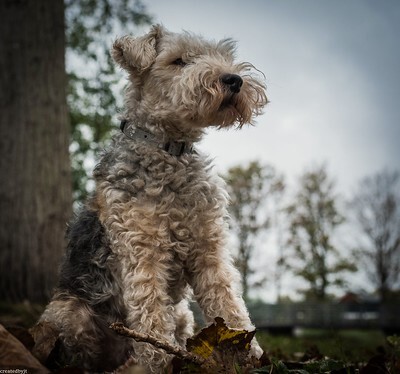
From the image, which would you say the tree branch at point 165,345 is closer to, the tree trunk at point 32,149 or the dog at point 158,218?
the dog at point 158,218

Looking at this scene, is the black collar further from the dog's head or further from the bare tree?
the bare tree

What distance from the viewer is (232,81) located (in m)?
3.40

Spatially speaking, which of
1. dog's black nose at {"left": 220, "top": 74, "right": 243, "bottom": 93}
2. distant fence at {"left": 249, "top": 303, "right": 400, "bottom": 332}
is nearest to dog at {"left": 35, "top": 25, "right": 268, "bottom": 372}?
dog's black nose at {"left": 220, "top": 74, "right": 243, "bottom": 93}

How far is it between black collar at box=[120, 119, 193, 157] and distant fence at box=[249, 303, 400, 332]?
28.1 meters

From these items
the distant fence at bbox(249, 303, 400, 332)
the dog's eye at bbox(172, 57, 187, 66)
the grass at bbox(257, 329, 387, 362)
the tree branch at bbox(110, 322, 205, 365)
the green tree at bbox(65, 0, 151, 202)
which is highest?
the green tree at bbox(65, 0, 151, 202)

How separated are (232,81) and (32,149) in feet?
15.9

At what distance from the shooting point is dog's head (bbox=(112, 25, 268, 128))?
11.0 ft

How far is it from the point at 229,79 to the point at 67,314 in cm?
190

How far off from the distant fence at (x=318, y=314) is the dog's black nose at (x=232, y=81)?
2830cm

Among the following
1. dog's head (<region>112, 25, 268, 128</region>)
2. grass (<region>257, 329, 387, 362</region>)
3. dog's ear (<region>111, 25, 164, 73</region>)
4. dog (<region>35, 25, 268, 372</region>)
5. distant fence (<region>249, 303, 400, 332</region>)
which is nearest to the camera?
dog (<region>35, 25, 268, 372</region>)

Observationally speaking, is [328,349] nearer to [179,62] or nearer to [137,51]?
[179,62]

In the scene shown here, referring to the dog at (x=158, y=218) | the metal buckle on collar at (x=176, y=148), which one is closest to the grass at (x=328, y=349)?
the dog at (x=158, y=218)

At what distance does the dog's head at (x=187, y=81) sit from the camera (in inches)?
133

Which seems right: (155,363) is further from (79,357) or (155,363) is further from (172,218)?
(172,218)
